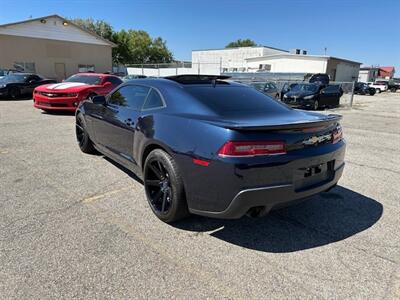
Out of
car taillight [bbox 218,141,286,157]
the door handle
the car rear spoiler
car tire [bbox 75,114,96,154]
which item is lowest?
car tire [bbox 75,114,96,154]

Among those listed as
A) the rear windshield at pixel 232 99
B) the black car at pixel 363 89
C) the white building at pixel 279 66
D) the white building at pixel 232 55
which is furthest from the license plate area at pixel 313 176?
the white building at pixel 232 55

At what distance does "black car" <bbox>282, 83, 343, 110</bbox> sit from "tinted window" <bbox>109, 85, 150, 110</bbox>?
13.5m

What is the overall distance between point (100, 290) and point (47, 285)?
41 centimetres

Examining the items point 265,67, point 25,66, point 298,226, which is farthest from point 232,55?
point 298,226

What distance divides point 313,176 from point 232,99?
126cm

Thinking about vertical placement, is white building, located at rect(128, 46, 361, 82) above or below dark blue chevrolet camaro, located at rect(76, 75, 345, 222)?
above

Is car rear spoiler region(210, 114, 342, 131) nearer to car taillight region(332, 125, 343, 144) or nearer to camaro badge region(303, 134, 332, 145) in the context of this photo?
camaro badge region(303, 134, 332, 145)

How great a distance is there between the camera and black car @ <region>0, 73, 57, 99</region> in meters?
16.0

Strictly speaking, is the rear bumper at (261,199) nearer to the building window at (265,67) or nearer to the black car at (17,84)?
the black car at (17,84)

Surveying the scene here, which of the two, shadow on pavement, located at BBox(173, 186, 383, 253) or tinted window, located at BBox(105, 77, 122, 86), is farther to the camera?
tinted window, located at BBox(105, 77, 122, 86)

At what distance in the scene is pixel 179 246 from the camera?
2.92 metres

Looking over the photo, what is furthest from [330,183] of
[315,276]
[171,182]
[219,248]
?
[171,182]

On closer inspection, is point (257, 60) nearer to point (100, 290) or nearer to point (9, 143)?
point (9, 143)

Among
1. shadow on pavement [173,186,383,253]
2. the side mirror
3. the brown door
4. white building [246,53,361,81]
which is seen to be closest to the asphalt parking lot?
shadow on pavement [173,186,383,253]
